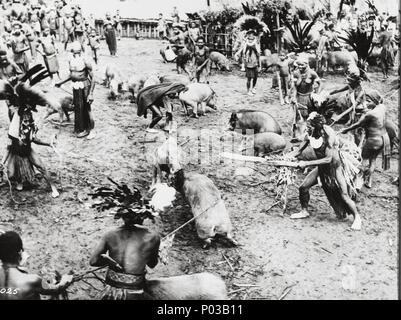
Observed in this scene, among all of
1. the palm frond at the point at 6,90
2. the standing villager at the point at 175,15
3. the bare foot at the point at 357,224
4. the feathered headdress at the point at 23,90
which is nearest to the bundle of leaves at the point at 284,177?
the bare foot at the point at 357,224

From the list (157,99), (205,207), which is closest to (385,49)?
(157,99)

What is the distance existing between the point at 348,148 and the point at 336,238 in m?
1.81

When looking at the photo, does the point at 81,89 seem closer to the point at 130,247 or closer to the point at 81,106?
the point at 81,106

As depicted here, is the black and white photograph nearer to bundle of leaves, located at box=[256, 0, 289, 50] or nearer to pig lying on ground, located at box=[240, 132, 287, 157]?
pig lying on ground, located at box=[240, 132, 287, 157]

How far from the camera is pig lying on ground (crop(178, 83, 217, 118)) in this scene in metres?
13.4

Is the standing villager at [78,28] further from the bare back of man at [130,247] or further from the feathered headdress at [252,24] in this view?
the bare back of man at [130,247]

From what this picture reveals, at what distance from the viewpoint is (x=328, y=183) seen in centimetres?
891

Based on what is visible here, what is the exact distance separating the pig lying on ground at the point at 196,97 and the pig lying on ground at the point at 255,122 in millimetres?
1579

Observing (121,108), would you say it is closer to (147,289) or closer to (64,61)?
(64,61)

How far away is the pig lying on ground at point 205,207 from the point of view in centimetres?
834

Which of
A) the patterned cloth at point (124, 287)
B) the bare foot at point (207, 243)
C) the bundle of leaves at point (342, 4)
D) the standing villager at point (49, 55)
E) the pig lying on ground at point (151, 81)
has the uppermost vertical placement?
the bundle of leaves at point (342, 4)

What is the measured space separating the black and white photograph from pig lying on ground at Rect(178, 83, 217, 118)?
0.04 metres
